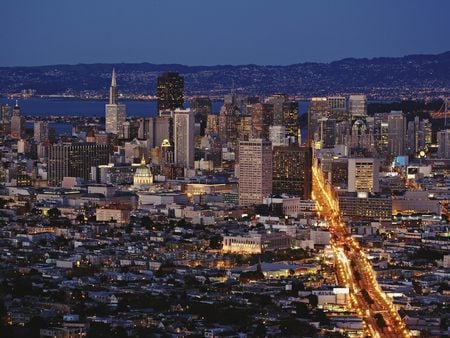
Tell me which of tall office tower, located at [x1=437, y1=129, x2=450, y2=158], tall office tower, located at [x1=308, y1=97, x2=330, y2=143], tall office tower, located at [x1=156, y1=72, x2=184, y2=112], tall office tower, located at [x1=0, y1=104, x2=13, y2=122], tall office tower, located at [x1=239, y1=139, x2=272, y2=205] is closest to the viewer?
tall office tower, located at [x1=239, y1=139, x2=272, y2=205]

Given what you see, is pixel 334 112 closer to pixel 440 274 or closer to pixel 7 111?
pixel 7 111

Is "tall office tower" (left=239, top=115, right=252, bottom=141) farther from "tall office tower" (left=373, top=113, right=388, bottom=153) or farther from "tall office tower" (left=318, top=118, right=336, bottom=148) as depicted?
"tall office tower" (left=373, top=113, right=388, bottom=153)

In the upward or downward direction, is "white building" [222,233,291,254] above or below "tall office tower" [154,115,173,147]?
below

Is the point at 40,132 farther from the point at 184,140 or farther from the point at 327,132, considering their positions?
the point at 184,140

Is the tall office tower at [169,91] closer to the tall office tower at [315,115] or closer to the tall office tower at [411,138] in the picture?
the tall office tower at [315,115]

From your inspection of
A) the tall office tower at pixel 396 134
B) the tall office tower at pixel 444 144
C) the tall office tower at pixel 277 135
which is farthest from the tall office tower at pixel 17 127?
the tall office tower at pixel 444 144

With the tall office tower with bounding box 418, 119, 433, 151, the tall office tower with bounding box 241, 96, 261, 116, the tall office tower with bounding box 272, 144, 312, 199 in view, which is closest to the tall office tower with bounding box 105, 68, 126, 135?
the tall office tower with bounding box 241, 96, 261, 116

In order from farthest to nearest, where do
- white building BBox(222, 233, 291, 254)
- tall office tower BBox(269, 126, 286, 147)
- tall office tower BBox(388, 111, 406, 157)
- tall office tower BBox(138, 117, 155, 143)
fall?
1. tall office tower BBox(388, 111, 406, 157)
2. tall office tower BBox(138, 117, 155, 143)
3. tall office tower BBox(269, 126, 286, 147)
4. white building BBox(222, 233, 291, 254)

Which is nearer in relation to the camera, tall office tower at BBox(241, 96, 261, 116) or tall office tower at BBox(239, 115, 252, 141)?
tall office tower at BBox(239, 115, 252, 141)

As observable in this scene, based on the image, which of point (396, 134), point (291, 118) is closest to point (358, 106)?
point (396, 134)
